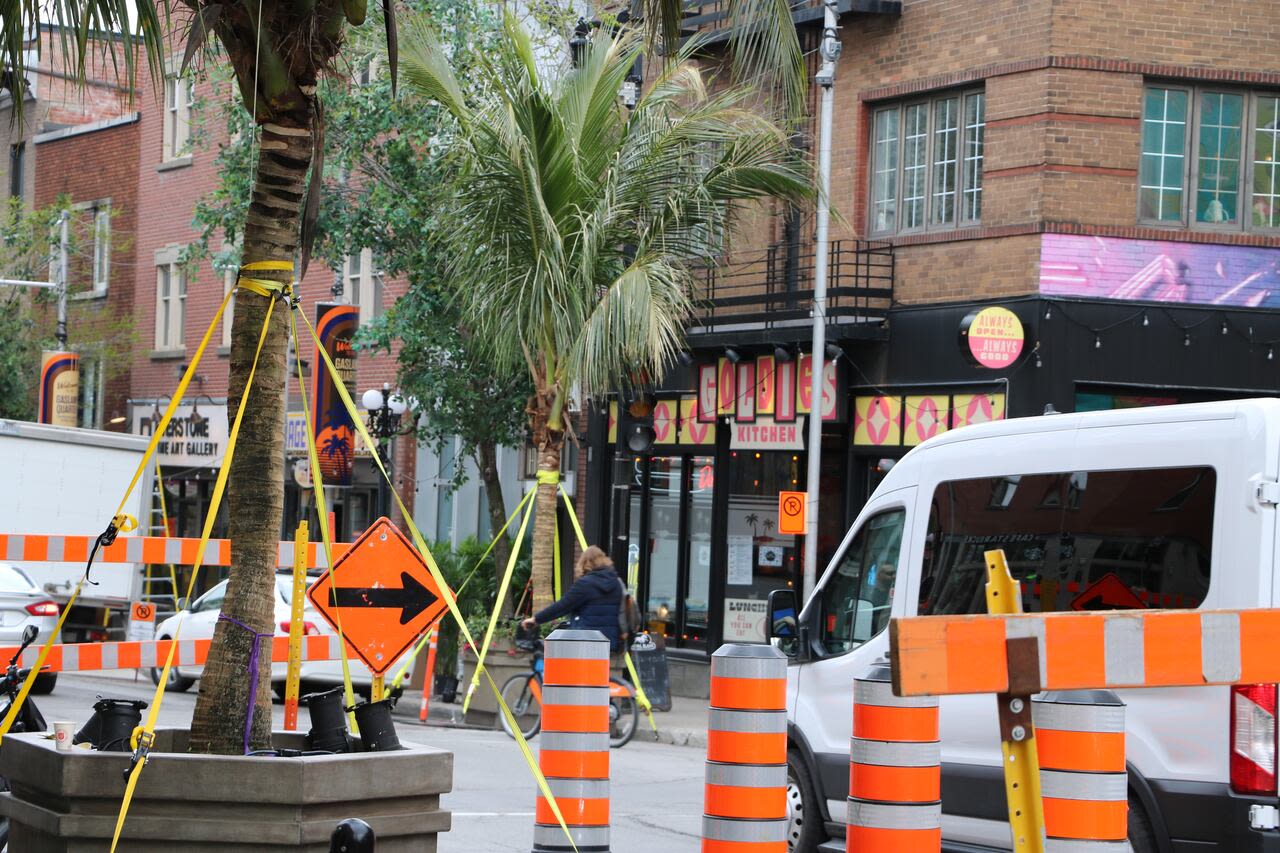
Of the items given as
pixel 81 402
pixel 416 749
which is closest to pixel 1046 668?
pixel 416 749

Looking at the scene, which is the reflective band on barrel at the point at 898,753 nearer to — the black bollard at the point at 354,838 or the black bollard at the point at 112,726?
the black bollard at the point at 354,838

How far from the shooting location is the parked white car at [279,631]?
1953 centimetres

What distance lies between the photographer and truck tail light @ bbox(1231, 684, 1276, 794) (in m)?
7.07

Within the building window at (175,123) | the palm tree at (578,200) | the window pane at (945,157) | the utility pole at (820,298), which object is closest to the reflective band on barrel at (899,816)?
the palm tree at (578,200)

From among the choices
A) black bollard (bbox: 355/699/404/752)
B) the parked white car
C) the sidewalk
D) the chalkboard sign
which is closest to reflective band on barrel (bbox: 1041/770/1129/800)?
black bollard (bbox: 355/699/404/752)

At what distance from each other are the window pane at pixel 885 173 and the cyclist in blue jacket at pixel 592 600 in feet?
23.2

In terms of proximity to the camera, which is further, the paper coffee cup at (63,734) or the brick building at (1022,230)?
the brick building at (1022,230)

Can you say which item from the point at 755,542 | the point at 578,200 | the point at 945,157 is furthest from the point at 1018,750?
the point at 755,542

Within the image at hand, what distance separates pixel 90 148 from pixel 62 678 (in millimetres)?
18794

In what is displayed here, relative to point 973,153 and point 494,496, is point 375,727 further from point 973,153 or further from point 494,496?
point 494,496

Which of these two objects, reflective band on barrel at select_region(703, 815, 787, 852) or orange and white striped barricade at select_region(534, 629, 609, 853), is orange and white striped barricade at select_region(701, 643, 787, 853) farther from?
orange and white striped barricade at select_region(534, 629, 609, 853)

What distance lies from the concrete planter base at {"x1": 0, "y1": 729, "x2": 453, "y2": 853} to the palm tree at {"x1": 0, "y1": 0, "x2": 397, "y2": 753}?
50 cm

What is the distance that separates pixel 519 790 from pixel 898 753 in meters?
6.69

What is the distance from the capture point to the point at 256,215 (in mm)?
6941
